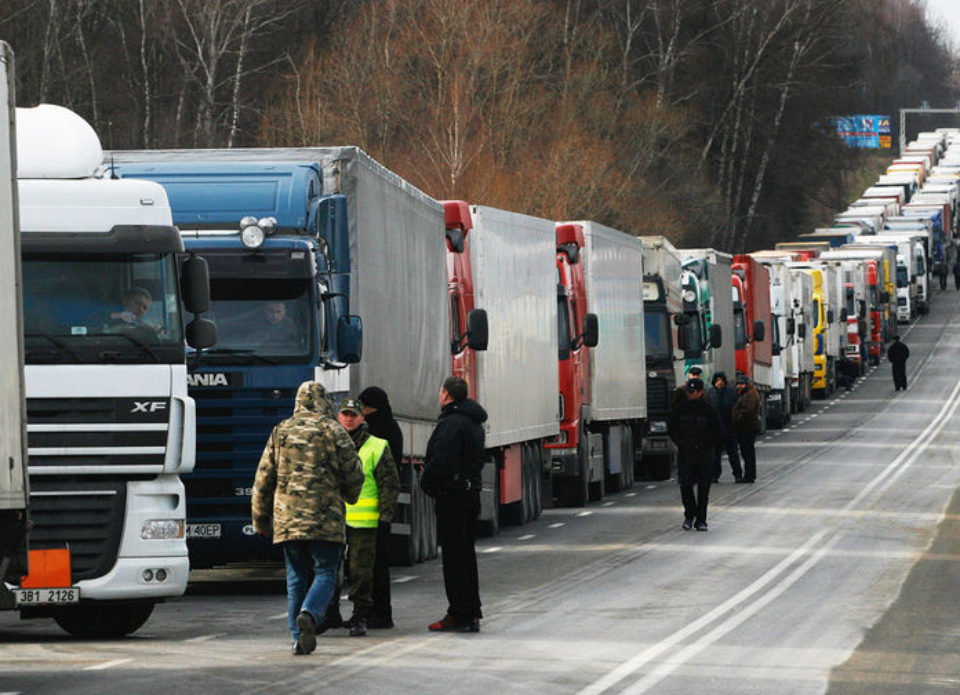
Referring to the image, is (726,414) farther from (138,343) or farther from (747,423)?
(138,343)

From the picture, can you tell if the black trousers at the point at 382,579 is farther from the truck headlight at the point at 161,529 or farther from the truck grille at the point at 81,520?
the truck grille at the point at 81,520

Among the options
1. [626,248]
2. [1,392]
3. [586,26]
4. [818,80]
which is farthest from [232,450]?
[818,80]

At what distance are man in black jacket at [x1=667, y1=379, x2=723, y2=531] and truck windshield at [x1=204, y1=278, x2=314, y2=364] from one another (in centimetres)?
819

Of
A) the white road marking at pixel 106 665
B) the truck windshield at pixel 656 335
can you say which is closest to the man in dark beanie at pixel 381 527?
the white road marking at pixel 106 665

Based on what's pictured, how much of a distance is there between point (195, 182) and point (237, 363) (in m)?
1.52

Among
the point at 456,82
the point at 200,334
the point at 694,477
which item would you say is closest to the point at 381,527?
the point at 200,334

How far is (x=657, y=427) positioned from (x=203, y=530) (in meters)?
20.6

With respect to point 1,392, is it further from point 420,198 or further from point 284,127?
point 284,127

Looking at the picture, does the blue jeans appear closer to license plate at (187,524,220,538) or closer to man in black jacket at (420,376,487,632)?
man in black jacket at (420,376,487,632)

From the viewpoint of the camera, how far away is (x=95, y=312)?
1524 centimetres

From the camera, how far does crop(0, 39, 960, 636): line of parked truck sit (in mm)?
15062

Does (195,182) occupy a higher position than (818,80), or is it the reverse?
(818,80)

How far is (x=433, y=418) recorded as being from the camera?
23312mm

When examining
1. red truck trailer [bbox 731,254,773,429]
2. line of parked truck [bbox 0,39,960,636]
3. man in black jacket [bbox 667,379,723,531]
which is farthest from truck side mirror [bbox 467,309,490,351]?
red truck trailer [bbox 731,254,773,429]
